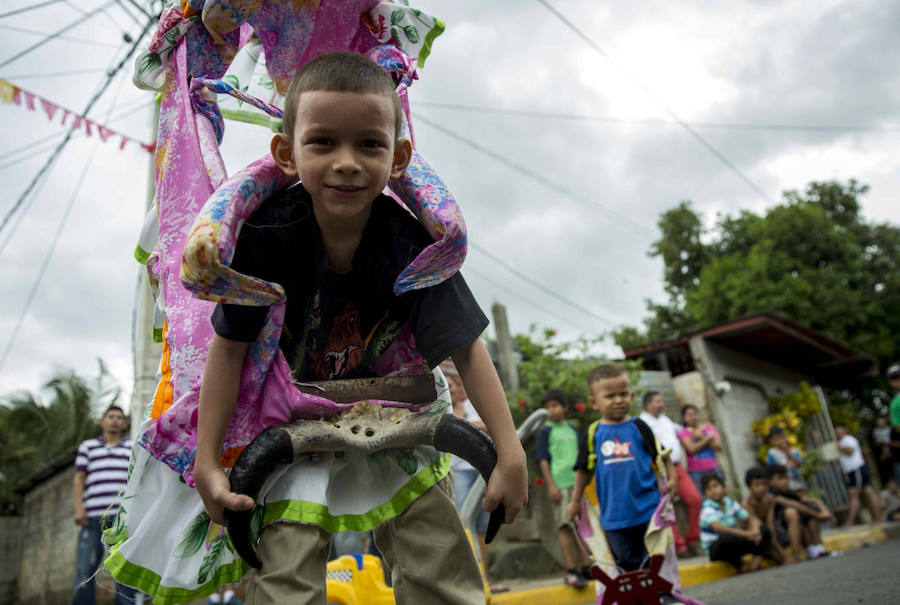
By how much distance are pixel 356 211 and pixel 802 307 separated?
19.6 meters

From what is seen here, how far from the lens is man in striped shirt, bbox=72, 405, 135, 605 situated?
193 inches

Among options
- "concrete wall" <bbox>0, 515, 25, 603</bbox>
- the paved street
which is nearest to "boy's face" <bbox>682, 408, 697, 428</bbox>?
the paved street

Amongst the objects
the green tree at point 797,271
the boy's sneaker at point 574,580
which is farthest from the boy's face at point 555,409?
the green tree at point 797,271

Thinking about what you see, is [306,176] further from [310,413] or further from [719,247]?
[719,247]

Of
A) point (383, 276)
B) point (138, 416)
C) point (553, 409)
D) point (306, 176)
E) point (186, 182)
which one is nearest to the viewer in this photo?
point (306, 176)

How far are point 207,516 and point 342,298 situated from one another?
0.58 metres

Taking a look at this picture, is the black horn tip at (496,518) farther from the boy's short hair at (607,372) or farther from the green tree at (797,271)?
the green tree at (797,271)

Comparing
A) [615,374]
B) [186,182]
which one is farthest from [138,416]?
[186,182]

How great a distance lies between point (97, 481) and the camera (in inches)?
197

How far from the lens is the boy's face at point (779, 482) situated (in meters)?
6.77

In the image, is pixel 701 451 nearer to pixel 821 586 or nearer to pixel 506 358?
pixel 506 358

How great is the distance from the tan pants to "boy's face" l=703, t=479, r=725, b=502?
5.50 meters

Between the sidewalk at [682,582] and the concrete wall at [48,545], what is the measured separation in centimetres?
475

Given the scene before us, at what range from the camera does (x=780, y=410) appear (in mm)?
12594
